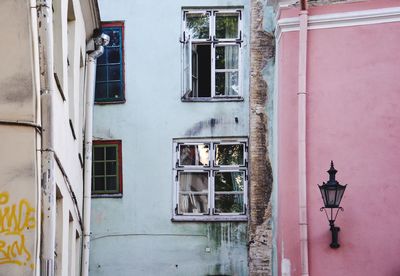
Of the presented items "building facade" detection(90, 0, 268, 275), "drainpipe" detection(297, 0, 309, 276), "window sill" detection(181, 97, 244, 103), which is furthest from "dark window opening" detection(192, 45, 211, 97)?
"drainpipe" detection(297, 0, 309, 276)

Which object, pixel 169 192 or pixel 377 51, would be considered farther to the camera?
pixel 169 192

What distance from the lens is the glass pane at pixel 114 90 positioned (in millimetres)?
17453

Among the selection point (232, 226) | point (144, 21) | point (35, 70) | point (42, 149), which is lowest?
point (232, 226)

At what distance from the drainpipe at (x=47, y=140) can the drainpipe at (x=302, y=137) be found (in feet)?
17.7

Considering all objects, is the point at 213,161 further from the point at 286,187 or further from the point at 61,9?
the point at 61,9

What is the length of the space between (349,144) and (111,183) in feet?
17.4

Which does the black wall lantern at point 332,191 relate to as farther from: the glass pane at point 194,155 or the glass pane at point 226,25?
the glass pane at point 226,25

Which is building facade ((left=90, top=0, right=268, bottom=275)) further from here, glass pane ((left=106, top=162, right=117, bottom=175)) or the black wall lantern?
the black wall lantern

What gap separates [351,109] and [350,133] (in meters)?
0.36

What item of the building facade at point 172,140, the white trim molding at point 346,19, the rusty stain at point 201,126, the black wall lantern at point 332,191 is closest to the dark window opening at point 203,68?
the building facade at point 172,140

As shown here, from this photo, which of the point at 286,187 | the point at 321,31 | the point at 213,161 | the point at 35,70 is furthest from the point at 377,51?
the point at 35,70

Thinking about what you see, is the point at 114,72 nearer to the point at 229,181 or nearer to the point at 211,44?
the point at 211,44

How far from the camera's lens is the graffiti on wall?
812 centimetres

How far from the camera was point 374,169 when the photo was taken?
43.5 feet
